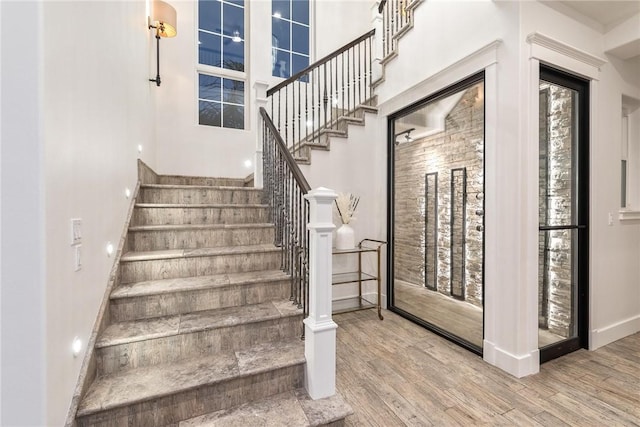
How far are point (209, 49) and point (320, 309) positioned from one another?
4234mm

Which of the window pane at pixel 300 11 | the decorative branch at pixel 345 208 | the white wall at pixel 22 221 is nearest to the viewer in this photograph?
the white wall at pixel 22 221

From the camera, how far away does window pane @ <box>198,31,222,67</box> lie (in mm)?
4285

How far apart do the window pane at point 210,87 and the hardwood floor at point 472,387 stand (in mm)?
3712

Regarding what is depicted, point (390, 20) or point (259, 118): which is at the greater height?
point (390, 20)

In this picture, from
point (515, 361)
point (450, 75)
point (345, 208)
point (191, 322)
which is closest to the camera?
point (191, 322)

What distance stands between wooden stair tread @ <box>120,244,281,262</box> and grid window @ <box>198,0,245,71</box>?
3140 mm

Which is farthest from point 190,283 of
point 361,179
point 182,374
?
point 361,179

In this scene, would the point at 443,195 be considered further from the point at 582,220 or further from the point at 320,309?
the point at 320,309

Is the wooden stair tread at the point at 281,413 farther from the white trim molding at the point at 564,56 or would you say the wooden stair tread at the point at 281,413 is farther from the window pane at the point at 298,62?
the window pane at the point at 298,62

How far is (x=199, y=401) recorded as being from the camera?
153cm

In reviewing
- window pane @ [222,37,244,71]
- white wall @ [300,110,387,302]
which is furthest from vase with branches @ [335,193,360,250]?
window pane @ [222,37,244,71]

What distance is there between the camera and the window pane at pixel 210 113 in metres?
4.31

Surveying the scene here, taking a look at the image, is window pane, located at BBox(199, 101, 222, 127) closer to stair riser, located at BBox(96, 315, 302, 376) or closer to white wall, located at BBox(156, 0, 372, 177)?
white wall, located at BBox(156, 0, 372, 177)

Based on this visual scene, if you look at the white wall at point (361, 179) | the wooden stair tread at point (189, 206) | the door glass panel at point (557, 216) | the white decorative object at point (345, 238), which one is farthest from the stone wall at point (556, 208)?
the wooden stair tread at point (189, 206)
